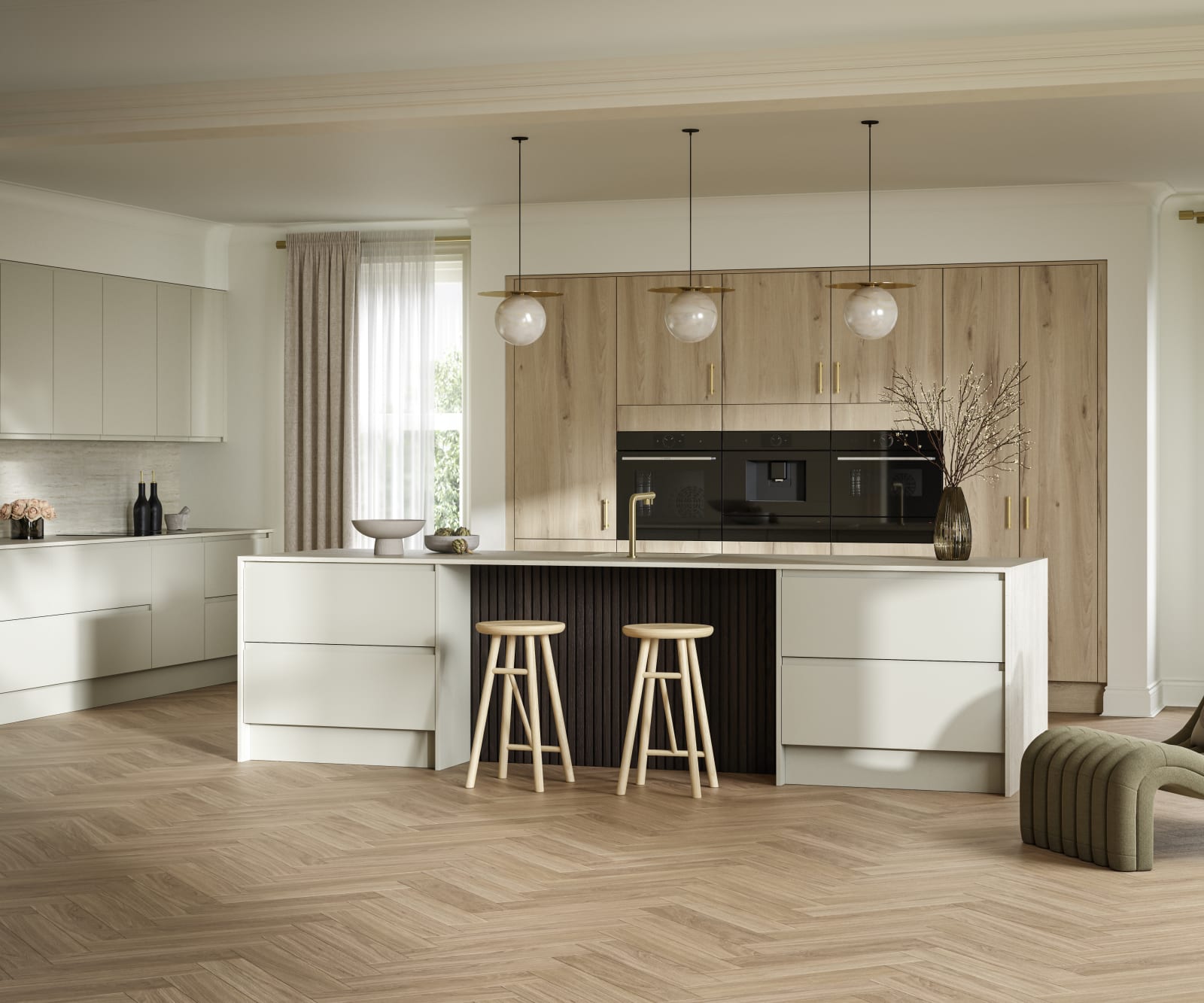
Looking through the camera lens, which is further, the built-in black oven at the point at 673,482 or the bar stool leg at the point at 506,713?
the built-in black oven at the point at 673,482

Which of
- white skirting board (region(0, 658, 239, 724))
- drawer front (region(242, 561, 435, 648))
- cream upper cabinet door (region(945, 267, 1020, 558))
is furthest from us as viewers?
cream upper cabinet door (region(945, 267, 1020, 558))

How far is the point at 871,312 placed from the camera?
5199 mm

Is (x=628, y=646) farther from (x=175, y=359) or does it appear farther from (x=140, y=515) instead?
(x=175, y=359)

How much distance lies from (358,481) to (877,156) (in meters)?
3.70

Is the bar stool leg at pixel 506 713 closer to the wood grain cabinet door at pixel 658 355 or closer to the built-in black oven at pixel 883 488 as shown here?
the wood grain cabinet door at pixel 658 355

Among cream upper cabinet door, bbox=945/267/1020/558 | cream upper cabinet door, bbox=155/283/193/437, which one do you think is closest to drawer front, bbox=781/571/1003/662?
cream upper cabinet door, bbox=945/267/1020/558

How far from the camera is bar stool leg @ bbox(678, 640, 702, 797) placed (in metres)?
4.88

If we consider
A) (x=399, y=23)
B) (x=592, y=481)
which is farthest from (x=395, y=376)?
(x=399, y=23)

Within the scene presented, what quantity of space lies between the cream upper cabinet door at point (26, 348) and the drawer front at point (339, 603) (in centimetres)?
221

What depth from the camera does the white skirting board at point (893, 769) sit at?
4.97m

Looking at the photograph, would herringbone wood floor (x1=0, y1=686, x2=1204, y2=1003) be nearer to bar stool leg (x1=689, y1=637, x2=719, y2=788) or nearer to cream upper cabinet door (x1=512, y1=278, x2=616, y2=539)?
bar stool leg (x1=689, y1=637, x2=719, y2=788)

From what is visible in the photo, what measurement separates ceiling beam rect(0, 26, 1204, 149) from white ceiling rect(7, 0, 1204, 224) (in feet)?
0.19

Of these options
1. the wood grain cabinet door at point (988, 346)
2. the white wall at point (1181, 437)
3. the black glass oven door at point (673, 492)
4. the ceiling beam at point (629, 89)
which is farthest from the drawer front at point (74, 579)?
the white wall at point (1181, 437)

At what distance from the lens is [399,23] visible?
14.6 feet
